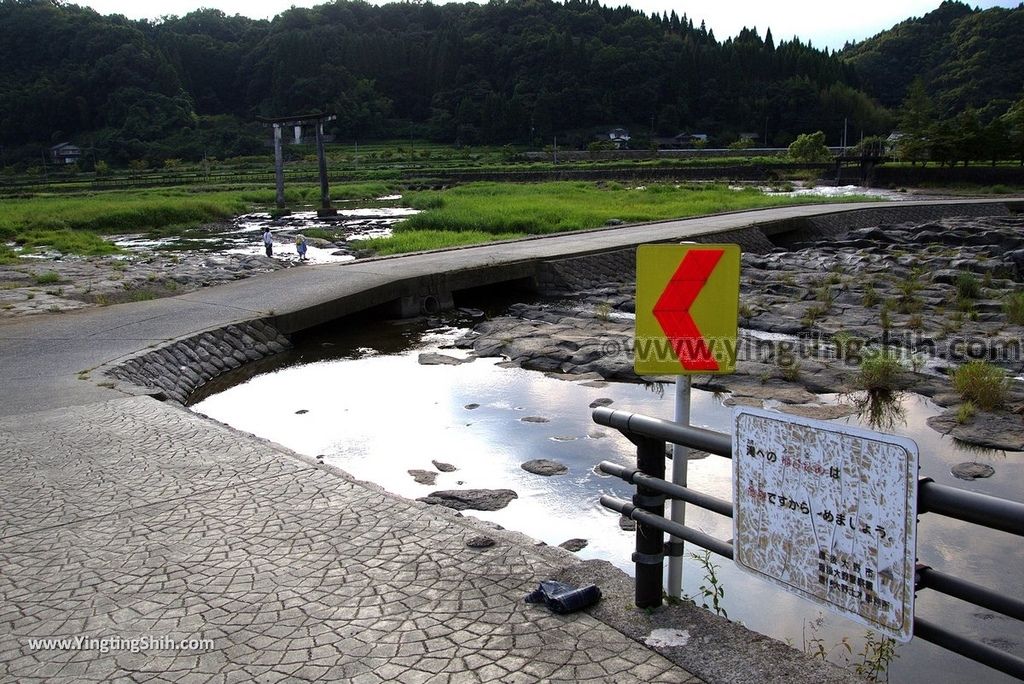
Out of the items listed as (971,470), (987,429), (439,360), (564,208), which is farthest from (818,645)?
(564,208)

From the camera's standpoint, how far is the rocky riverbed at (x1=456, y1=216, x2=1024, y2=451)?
823cm

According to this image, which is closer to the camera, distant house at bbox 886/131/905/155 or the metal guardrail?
the metal guardrail

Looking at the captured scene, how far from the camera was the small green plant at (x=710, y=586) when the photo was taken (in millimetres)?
4402

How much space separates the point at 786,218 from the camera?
21.8 metres

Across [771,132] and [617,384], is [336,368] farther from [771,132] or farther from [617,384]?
[771,132]

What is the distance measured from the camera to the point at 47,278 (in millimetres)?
14047

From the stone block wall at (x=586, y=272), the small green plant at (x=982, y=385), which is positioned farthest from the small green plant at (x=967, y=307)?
the stone block wall at (x=586, y=272)

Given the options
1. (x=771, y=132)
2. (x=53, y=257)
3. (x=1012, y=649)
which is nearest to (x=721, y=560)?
(x=1012, y=649)

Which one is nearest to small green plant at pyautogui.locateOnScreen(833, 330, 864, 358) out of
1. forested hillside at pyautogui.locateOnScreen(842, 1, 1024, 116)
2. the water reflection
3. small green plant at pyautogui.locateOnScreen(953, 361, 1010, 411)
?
the water reflection

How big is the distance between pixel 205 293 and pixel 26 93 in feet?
271

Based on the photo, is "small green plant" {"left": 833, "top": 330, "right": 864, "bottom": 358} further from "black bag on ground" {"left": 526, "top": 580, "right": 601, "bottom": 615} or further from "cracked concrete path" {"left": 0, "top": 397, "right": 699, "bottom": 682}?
"black bag on ground" {"left": 526, "top": 580, "right": 601, "bottom": 615}

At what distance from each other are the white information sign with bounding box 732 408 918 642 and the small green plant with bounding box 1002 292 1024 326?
10.3 metres

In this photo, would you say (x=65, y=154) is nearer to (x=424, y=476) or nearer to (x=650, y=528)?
(x=424, y=476)

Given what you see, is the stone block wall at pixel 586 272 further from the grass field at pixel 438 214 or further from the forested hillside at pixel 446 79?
the forested hillside at pixel 446 79
